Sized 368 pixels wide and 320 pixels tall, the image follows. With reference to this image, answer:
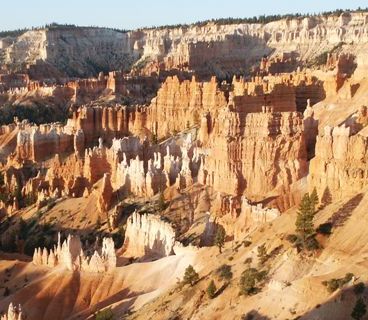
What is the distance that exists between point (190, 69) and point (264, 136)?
98822 mm

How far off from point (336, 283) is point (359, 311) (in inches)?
76.2

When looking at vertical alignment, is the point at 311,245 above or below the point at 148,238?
above

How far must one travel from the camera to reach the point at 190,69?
149125mm

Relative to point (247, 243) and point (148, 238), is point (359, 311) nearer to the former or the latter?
point (247, 243)

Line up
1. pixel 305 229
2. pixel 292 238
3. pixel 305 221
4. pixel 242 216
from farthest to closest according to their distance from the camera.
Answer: pixel 242 216 → pixel 292 238 → pixel 305 221 → pixel 305 229

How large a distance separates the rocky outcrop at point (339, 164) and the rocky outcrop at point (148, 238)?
37.4 feet

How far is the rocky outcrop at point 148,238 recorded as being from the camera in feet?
157

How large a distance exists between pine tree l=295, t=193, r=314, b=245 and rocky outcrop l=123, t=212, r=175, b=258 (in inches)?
590

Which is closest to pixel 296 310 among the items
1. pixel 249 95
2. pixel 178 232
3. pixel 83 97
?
pixel 178 232

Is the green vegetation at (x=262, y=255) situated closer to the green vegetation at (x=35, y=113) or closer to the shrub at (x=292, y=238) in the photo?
the shrub at (x=292, y=238)

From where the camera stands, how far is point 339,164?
3938cm

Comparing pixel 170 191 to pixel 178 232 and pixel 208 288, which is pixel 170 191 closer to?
pixel 178 232

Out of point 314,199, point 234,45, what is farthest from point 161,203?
point 234,45

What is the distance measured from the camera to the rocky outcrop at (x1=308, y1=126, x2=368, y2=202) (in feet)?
122
